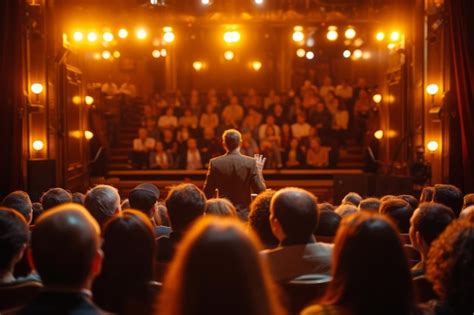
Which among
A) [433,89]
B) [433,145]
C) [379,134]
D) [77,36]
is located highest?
[77,36]

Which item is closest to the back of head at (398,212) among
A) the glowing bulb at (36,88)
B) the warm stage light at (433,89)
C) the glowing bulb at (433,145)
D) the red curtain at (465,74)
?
the red curtain at (465,74)

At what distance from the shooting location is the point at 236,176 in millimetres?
7121

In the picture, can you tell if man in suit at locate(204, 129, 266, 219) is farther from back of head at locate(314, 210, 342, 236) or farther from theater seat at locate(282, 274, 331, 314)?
theater seat at locate(282, 274, 331, 314)

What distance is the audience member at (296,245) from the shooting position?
3572 millimetres

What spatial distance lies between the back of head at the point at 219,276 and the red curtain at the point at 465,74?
8.05m

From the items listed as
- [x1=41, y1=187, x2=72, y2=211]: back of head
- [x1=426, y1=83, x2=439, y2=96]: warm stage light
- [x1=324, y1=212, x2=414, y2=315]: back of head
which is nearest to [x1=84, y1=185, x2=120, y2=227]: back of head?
[x1=41, y1=187, x2=72, y2=211]: back of head

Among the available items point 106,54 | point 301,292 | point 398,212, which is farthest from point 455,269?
point 106,54

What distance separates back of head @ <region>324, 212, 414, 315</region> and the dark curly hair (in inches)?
10.2

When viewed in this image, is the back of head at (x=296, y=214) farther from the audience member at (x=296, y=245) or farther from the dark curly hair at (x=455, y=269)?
the dark curly hair at (x=455, y=269)

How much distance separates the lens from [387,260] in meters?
2.48

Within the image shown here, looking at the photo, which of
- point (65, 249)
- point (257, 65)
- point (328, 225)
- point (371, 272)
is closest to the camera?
point (65, 249)

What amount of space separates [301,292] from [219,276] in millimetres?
1710

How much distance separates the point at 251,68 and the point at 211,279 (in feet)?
74.3

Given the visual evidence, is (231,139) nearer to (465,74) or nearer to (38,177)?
(465,74)
